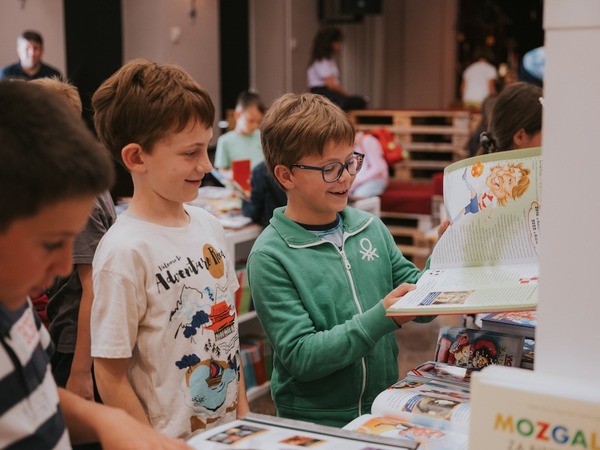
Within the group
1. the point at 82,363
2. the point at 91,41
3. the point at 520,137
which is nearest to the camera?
the point at 82,363

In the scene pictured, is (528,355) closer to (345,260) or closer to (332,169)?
(345,260)

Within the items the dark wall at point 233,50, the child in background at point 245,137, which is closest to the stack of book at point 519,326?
the child in background at point 245,137

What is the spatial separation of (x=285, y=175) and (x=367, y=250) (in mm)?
283

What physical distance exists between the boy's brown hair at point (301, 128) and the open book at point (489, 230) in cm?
38

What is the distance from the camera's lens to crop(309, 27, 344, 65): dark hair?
11016mm

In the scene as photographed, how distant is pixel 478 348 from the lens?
1824 millimetres

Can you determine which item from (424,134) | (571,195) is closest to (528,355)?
(571,195)

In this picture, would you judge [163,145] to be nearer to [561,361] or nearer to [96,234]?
[96,234]

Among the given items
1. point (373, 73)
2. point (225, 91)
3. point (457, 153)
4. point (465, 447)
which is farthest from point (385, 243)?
point (373, 73)

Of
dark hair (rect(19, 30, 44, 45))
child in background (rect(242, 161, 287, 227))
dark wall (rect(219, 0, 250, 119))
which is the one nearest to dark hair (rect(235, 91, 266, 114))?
dark hair (rect(19, 30, 44, 45))

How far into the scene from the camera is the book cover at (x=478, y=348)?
5.84 feet

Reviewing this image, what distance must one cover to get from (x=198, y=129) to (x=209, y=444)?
30.5 inches

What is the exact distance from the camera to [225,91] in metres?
10.7

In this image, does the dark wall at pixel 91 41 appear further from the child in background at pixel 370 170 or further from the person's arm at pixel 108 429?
the person's arm at pixel 108 429
